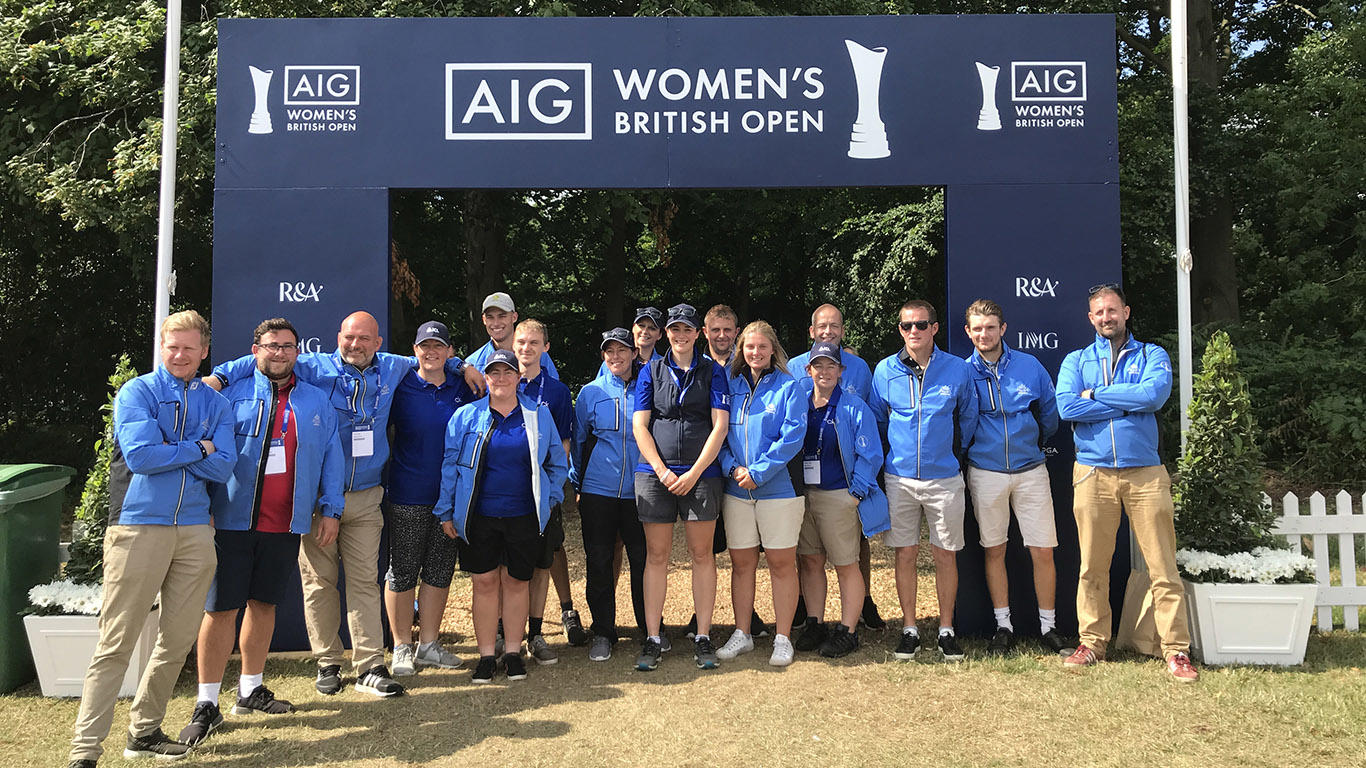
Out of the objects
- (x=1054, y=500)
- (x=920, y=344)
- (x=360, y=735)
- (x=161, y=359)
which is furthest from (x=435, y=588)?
(x=1054, y=500)

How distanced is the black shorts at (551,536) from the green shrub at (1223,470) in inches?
132

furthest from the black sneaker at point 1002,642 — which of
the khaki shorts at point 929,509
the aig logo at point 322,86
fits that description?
the aig logo at point 322,86

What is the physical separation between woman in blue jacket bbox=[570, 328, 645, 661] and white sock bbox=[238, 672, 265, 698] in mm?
1664

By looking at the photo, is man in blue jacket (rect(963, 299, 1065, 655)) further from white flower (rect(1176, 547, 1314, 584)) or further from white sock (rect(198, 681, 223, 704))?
white sock (rect(198, 681, 223, 704))

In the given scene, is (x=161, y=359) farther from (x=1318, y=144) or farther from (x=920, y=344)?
(x=1318, y=144)

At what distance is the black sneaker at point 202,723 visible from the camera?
392 cm

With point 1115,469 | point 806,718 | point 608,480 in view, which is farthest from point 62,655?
point 1115,469

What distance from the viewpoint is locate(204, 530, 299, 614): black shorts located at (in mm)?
4070

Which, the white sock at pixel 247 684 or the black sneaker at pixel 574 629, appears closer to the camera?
the white sock at pixel 247 684

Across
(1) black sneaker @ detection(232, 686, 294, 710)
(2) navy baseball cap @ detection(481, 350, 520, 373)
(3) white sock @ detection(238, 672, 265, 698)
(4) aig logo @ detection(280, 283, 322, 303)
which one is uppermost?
(4) aig logo @ detection(280, 283, 322, 303)

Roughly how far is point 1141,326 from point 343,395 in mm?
12161

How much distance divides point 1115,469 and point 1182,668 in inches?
40.0

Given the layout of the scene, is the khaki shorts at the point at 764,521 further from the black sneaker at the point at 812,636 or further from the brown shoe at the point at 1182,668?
the brown shoe at the point at 1182,668

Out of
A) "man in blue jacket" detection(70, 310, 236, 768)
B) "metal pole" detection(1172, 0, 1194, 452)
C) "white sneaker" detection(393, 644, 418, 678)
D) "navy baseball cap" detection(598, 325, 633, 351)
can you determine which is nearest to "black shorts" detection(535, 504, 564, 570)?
"white sneaker" detection(393, 644, 418, 678)
